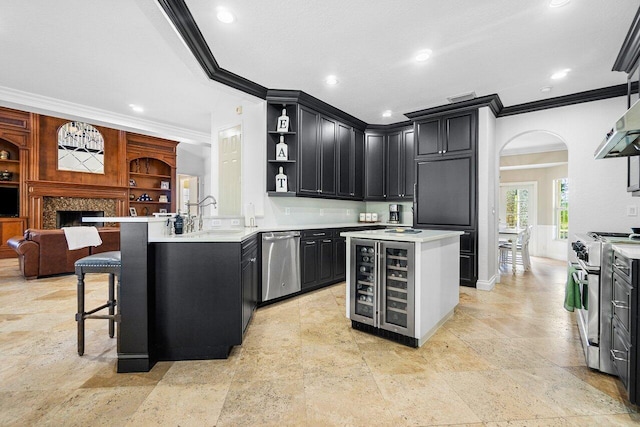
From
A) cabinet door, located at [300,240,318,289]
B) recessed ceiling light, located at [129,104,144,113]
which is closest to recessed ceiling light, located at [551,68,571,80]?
cabinet door, located at [300,240,318,289]

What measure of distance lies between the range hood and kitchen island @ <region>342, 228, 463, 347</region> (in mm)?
1375

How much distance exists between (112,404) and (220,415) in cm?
68

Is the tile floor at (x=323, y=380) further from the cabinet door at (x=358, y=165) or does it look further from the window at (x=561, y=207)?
the window at (x=561, y=207)

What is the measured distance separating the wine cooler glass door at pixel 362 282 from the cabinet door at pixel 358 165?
2461 mm

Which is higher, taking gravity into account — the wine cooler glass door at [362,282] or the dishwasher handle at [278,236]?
the dishwasher handle at [278,236]

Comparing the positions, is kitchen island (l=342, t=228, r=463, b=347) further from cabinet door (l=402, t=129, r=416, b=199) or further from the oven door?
cabinet door (l=402, t=129, r=416, b=199)

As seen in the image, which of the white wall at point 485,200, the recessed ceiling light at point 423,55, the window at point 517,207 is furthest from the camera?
the window at point 517,207

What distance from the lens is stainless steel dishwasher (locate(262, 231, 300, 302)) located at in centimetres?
343

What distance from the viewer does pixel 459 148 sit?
427 cm

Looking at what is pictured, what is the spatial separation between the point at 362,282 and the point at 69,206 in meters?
7.59

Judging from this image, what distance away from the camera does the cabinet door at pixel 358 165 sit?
5117mm

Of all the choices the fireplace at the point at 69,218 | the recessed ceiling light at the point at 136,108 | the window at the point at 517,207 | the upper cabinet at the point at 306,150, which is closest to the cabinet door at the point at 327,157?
the upper cabinet at the point at 306,150

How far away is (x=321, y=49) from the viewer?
2867 millimetres

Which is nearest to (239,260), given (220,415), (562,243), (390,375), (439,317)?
(220,415)
